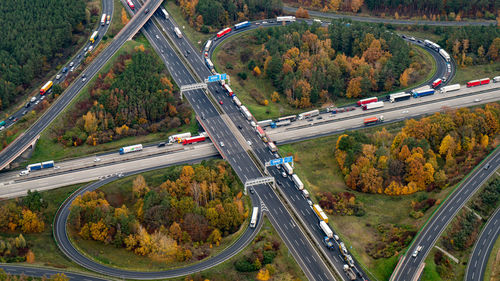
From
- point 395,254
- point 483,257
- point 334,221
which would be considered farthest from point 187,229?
point 483,257

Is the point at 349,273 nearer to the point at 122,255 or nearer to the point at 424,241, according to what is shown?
the point at 424,241

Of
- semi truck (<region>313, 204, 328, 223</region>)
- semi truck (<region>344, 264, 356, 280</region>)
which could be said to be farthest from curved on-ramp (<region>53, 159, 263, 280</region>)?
semi truck (<region>344, 264, 356, 280</region>)

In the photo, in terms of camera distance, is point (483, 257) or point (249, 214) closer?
point (483, 257)

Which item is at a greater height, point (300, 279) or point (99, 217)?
point (99, 217)

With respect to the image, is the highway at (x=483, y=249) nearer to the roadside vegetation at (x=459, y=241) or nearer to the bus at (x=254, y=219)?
the roadside vegetation at (x=459, y=241)

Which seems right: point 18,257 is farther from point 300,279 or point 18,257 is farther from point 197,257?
point 300,279
